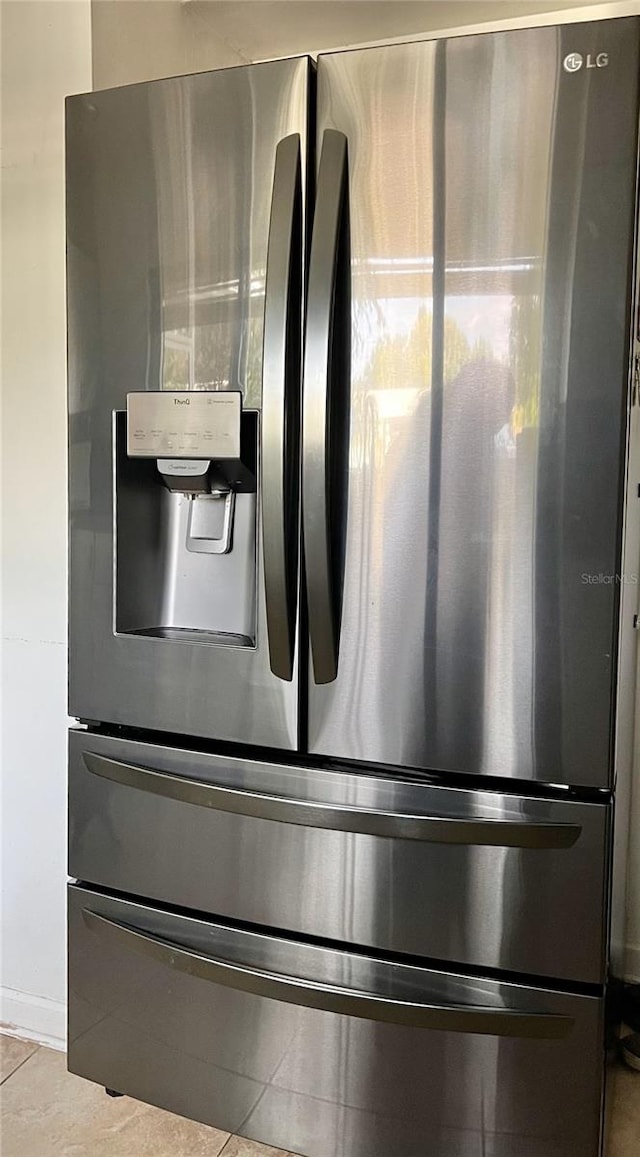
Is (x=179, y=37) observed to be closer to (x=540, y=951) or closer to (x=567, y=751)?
(x=567, y=751)

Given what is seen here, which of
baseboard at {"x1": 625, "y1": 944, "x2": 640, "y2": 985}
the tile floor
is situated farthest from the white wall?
baseboard at {"x1": 625, "y1": 944, "x2": 640, "y2": 985}

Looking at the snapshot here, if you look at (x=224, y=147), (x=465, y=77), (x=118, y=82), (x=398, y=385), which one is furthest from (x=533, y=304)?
(x=118, y=82)

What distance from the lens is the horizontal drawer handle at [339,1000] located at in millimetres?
1376

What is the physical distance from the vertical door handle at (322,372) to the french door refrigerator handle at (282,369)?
4cm

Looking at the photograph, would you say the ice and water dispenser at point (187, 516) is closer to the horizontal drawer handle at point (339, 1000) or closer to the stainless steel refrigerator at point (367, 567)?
the stainless steel refrigerator at point (367, 567)

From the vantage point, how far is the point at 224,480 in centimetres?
156

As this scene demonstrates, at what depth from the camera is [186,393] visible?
151 cm

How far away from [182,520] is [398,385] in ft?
1.60

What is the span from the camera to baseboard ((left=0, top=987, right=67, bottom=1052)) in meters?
2.06

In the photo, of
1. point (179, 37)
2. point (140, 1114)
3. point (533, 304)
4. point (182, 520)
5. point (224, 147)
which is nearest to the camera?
point (533, 304)

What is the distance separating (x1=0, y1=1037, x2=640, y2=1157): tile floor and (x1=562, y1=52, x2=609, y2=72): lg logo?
1822 millimetres

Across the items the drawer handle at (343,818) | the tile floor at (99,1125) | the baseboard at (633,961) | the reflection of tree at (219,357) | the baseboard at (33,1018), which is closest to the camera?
the drawer handle at (343,818)

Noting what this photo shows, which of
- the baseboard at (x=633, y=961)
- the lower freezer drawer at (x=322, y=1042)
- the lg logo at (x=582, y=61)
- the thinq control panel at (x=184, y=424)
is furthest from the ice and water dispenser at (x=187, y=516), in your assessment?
the baseboard at (x=633, y=961)

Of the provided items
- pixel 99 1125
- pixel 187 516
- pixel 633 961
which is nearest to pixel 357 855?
pixel 187 516
